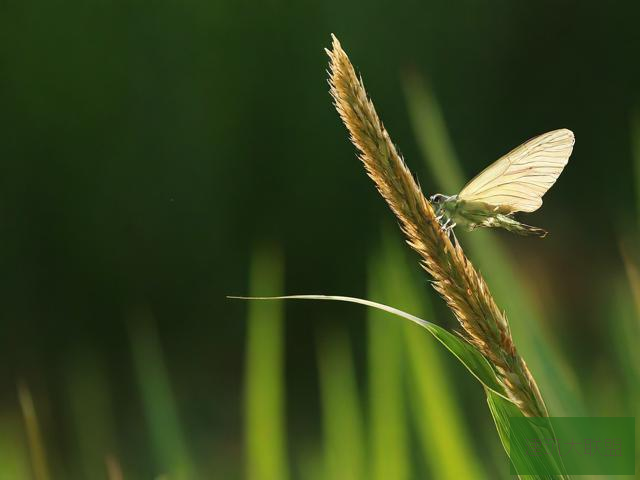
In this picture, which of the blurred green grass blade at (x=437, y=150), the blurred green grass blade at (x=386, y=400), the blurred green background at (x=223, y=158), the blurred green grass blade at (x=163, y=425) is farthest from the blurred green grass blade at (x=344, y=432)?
the blurred green background at (x=223, y=158)

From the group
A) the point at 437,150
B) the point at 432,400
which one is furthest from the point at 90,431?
the point at 437,150

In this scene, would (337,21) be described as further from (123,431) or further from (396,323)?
(396,323)

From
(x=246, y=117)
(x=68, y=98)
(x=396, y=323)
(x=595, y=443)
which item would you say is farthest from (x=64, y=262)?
(x=595, y=443)

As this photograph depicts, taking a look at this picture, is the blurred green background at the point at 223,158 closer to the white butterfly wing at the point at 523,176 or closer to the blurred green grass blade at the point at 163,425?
the blurred green grass blade at the point at 163,425

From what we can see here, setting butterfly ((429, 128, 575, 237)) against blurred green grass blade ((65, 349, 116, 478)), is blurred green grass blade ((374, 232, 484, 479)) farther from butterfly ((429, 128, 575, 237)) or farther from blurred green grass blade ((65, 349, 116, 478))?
blurred green grass blade ((65, 349, 116, 478))

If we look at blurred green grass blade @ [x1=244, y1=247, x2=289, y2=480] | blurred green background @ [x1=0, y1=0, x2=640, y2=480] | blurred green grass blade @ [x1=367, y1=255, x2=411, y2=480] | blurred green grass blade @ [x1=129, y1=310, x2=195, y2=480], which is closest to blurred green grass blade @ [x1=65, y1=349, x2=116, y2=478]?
blurred green grass blade @ [x1=129, y1=310, x2=195, y2=480]

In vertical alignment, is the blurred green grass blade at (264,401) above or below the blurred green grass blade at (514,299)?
below

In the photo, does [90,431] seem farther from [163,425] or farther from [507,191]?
[507,191]
